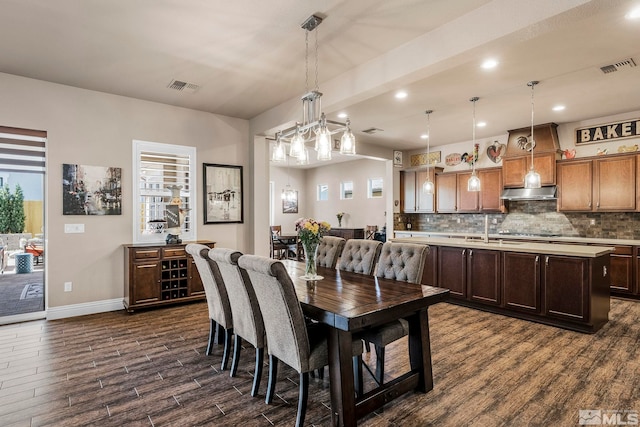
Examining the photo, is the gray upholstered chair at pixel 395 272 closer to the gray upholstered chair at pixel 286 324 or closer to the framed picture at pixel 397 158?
the gray upholstered chair at pixel 286 324

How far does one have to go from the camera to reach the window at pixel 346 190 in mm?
10719

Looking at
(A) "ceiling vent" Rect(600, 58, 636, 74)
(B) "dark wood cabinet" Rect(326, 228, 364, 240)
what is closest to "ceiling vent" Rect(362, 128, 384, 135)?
(A) "ceiling vent" Rect(600, 58, 636, 74)

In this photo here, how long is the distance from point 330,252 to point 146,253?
8.56 feet

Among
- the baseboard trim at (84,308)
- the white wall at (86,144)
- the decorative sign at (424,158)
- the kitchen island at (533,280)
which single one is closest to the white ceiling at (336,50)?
the white wall at (86,144)

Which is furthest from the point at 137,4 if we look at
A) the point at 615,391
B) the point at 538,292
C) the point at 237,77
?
the point at 538,292

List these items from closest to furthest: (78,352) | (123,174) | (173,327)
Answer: (78,352)
(173,327)
(123,174)

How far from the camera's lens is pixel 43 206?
4.46m

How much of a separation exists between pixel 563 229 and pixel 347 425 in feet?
20.5

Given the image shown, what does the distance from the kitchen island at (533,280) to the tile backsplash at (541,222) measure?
7.18ft

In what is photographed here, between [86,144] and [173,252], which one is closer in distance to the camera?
[86,144]

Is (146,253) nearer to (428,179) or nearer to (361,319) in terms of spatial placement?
(361,319)

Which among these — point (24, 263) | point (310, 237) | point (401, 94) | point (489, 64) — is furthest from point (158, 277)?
point (489, 64)

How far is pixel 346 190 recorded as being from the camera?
10867mm

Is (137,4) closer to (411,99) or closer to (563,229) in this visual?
(411,99)
